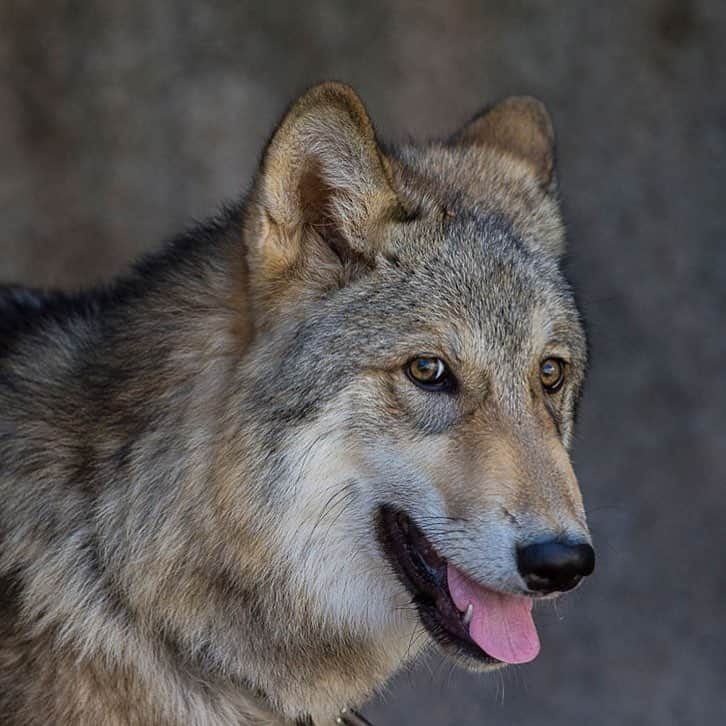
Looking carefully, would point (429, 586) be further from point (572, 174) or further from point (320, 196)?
point (572, 174)

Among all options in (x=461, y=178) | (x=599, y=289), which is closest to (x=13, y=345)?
(x=461, y=178)

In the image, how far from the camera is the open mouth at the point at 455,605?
329 cm

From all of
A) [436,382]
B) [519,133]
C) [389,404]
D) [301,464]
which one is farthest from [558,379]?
[519,133]

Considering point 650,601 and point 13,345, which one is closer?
point 13,345

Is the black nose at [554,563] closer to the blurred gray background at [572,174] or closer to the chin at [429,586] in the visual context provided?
the chin at [429,586]

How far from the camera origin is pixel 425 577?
3.35 m

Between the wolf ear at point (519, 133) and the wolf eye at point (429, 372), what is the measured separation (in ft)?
3.86

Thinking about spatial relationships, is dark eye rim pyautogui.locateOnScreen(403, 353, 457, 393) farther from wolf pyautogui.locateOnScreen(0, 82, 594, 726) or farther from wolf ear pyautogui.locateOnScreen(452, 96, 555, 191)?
wolf ear pyautogui.locateOnScreen(452, 96, 555, 191)

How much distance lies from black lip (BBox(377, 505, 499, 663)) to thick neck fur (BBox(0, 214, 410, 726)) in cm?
25

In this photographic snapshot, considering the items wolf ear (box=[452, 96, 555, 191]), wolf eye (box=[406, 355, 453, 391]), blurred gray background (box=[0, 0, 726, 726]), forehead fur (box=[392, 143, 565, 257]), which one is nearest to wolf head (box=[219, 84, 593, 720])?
wolf eye (box=[406, 355, 453, 391])

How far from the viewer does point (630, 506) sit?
7.03 m

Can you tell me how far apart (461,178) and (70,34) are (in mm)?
3526

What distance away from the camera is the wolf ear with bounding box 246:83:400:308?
3311 millimetres

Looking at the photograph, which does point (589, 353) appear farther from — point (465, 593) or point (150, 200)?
point (150, 200)
